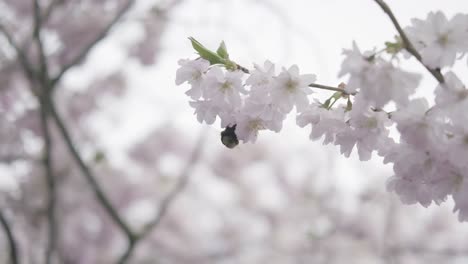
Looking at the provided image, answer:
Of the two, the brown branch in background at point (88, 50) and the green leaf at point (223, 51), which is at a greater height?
the brown branch in background at point (88, 50)

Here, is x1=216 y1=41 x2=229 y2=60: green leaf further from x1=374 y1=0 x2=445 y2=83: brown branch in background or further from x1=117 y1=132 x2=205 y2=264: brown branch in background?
x1=117 y1=132 x2=205 y2=264: brown branch in background

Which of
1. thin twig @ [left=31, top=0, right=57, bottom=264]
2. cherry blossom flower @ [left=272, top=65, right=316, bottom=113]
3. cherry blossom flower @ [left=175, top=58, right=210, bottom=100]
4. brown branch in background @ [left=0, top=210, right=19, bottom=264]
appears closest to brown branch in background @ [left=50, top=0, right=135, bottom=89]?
thin twig @ [left=31, top=0, right=57, bottom=264]

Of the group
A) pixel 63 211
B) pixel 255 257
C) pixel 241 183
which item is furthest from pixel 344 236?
pixel 63 211

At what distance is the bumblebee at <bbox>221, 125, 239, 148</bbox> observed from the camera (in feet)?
2.75

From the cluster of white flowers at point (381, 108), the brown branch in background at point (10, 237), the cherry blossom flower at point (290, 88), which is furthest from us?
the brown branch in background at point (10, 237)

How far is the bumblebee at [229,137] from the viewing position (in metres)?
0.84

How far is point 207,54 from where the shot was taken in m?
0.82

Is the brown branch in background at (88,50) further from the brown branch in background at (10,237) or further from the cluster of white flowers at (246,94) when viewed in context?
the cluster of white flowers at (246,94)

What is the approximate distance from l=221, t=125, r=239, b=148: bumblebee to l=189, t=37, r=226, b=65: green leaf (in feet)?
0.36

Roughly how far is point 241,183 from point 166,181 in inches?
67.4

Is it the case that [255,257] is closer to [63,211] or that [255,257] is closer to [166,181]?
[166,181]

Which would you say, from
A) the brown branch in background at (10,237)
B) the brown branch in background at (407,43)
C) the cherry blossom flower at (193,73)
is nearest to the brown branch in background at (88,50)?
the brown branch in background at (10,237)

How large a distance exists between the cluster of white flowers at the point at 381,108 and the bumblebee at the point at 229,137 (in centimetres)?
1

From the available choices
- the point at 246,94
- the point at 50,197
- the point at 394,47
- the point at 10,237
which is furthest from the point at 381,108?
the point at 50,197
